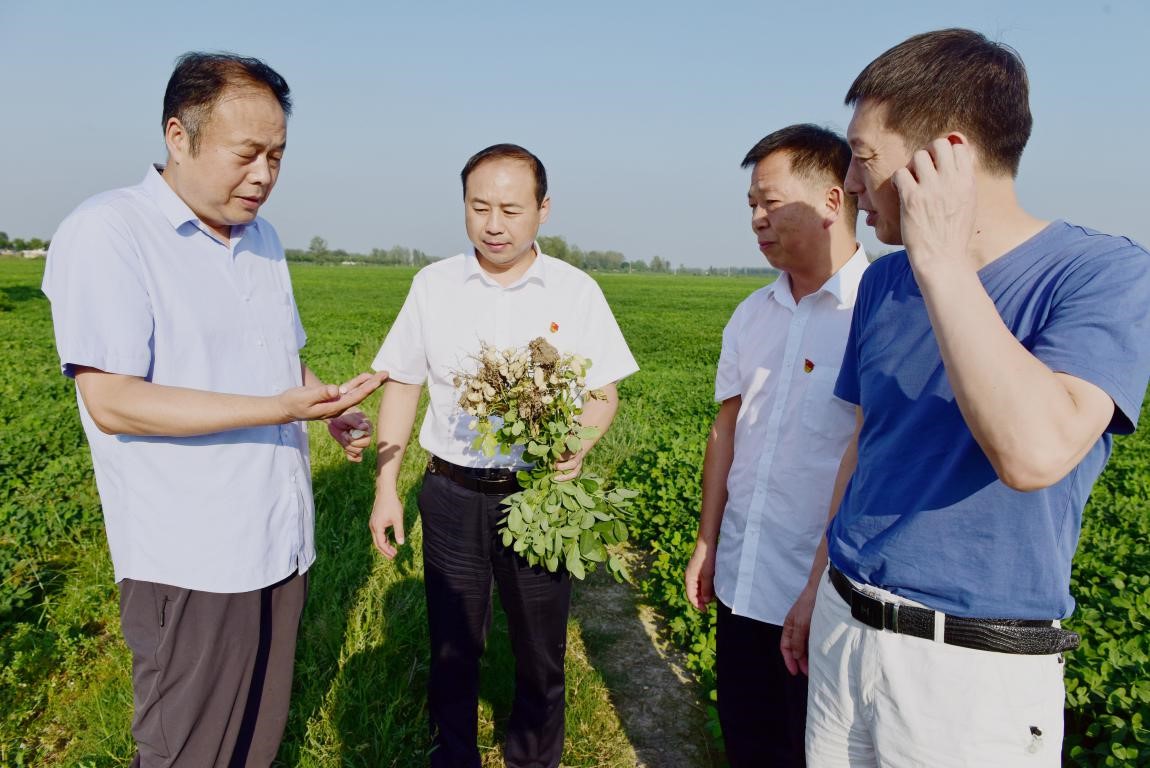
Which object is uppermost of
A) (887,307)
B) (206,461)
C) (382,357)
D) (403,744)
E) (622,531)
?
(887,307)

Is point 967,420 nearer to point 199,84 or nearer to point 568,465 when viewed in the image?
point 568,465

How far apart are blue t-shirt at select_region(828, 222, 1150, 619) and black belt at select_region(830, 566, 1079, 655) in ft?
0.07

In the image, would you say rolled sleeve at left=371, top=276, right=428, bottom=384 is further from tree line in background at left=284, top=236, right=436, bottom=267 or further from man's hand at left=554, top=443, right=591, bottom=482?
tree line in background at left=284, top=236, right=436, bottom=267

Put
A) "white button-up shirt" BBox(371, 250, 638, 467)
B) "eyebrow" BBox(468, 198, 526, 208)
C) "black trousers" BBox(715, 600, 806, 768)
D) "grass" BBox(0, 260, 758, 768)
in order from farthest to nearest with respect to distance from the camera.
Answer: "grass" BBox(0, 260, 758, 768), "white button-up shirt" BBox(371, 250, 638, 467), "eyebrow" BBox(468, 198, 526, 208), "black trousers" BBox(715, 600, 806, 768)

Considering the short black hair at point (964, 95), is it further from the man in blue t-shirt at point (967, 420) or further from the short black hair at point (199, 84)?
the short black hair at point (199, 84)

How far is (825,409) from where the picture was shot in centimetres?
218

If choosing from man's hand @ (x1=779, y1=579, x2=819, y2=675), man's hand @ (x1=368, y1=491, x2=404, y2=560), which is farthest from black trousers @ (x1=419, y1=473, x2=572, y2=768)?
man's hand @ (x1=779, y1=579, x2=819, y2=675)

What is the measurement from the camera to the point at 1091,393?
119 cm

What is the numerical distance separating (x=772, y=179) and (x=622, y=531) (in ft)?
4.23

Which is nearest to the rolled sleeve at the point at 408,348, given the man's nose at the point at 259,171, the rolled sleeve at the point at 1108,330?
the man's nose at the point at 259,171

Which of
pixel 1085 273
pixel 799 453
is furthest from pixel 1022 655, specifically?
pixel 799 453

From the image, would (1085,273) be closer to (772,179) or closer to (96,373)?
(772,179)

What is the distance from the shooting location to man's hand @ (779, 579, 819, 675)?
206 cm

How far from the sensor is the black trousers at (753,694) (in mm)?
2384
